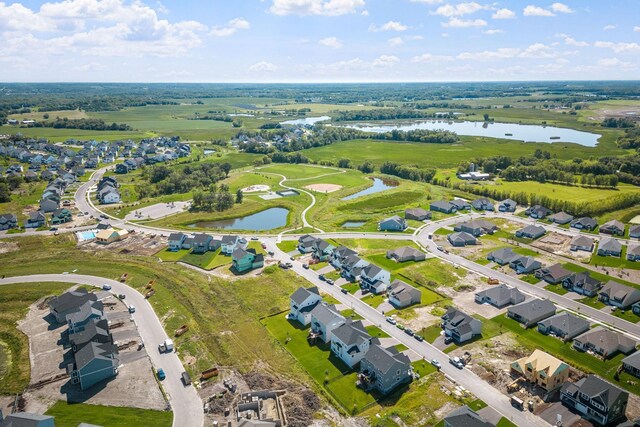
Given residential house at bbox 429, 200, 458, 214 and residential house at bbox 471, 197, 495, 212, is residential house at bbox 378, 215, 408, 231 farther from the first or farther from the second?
residential house at bbox 471, 197, 495, 212

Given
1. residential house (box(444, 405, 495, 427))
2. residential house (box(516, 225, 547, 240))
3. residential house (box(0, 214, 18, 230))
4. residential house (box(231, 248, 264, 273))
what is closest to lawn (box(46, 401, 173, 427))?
residential house (box(444, 405, 495, 427))

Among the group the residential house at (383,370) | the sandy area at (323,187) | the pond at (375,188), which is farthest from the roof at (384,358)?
the sandy area at (323,187)

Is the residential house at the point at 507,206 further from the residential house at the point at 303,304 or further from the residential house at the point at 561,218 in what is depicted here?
the residential house at the point at 303,304

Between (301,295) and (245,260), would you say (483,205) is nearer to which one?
(245,260)

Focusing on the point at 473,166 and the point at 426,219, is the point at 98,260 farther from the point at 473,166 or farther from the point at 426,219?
the point at 473,166

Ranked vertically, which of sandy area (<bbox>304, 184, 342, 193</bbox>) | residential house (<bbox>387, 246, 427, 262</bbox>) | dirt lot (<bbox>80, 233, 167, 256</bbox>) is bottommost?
dirt lot (<bbox>80, 233, 167, 256</bbox>)
